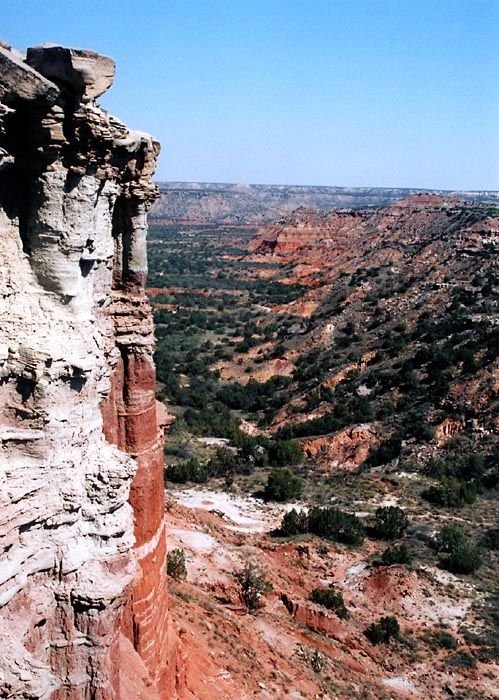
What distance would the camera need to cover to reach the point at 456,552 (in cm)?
2150

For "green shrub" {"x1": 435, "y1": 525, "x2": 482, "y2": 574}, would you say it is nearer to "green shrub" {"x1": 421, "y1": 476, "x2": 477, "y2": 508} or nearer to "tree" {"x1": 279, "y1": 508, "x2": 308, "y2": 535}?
"green shrub" {"x1": 421, "y1": 476, "x2": 477, "y2": 508}

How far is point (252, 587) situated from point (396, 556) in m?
6.71

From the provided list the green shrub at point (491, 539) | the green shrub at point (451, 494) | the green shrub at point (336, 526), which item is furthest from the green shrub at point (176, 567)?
the green shrub at point (451, 494)

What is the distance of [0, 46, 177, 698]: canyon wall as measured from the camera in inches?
226

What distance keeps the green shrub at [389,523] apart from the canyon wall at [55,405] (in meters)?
17.8

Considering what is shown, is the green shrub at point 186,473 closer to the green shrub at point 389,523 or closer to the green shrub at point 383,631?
the green shrub at point 389,523

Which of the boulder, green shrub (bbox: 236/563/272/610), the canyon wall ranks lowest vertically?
green shrub (bbox: 236/563/272/610)

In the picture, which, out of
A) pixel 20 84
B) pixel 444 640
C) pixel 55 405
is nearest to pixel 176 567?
pixel 444 640

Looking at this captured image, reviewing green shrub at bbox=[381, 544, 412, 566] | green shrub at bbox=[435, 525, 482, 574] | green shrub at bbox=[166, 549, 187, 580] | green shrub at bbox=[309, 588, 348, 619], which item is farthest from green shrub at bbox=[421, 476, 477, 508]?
green shrub at bbox=[166, 549, 187, 580]

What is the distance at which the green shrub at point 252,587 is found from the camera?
16031 mm

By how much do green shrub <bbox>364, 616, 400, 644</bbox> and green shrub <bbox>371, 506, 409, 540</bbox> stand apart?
5.41m

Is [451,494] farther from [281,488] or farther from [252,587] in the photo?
[252,587]

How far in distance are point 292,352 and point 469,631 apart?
34634mm

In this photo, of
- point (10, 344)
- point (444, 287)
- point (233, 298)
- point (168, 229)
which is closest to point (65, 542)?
point (10, 344)
